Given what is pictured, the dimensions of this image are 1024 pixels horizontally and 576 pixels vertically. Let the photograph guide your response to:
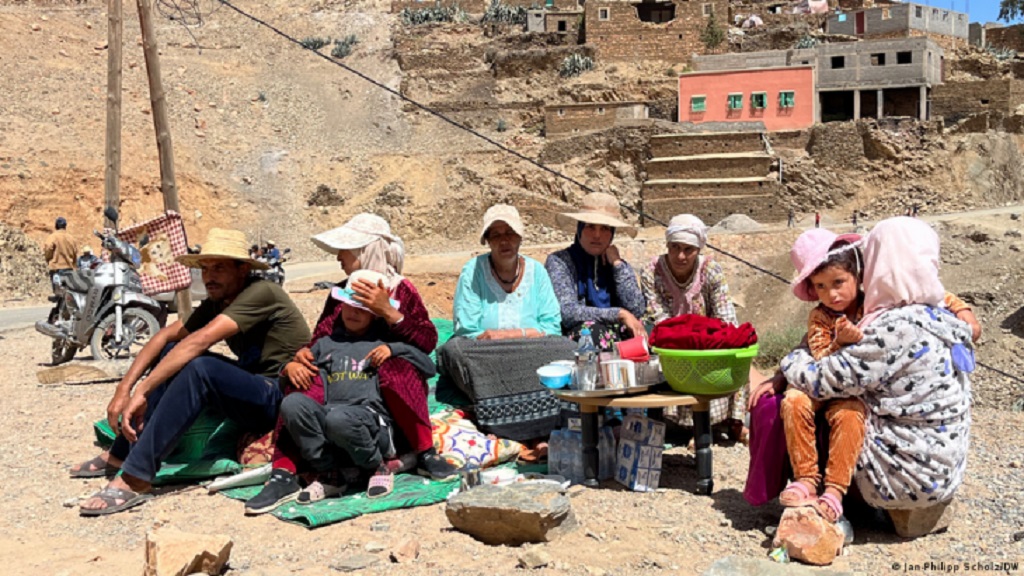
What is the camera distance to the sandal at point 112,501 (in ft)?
13.9

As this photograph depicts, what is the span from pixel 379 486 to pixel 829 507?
6.85 feet

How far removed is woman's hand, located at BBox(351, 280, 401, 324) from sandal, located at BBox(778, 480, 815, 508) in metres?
2.06

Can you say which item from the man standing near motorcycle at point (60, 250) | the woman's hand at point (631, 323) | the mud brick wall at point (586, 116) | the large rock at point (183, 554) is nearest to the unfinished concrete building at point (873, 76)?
the mud brick wall at point (586, 116)

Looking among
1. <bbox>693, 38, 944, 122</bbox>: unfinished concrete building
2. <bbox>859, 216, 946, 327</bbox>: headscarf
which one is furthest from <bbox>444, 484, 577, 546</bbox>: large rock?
<bbox>693, 38, 944, 122</bbox>: unfinished concrete building

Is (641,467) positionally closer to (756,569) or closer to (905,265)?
(756,569)

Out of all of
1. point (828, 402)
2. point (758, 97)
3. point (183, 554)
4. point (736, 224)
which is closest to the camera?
point (183, 554)

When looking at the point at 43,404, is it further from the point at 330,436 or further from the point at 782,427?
the point at 782,427

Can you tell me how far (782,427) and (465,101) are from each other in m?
29.4

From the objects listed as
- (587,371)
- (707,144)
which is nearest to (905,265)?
(587,371)

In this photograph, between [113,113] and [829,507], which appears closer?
[829,507]

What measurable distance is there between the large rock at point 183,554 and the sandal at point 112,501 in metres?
0.98

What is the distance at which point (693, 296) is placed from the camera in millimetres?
5297

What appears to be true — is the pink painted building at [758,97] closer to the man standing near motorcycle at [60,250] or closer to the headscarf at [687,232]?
the man standing near motorcycle at [60,250]

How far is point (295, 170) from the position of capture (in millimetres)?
27734
